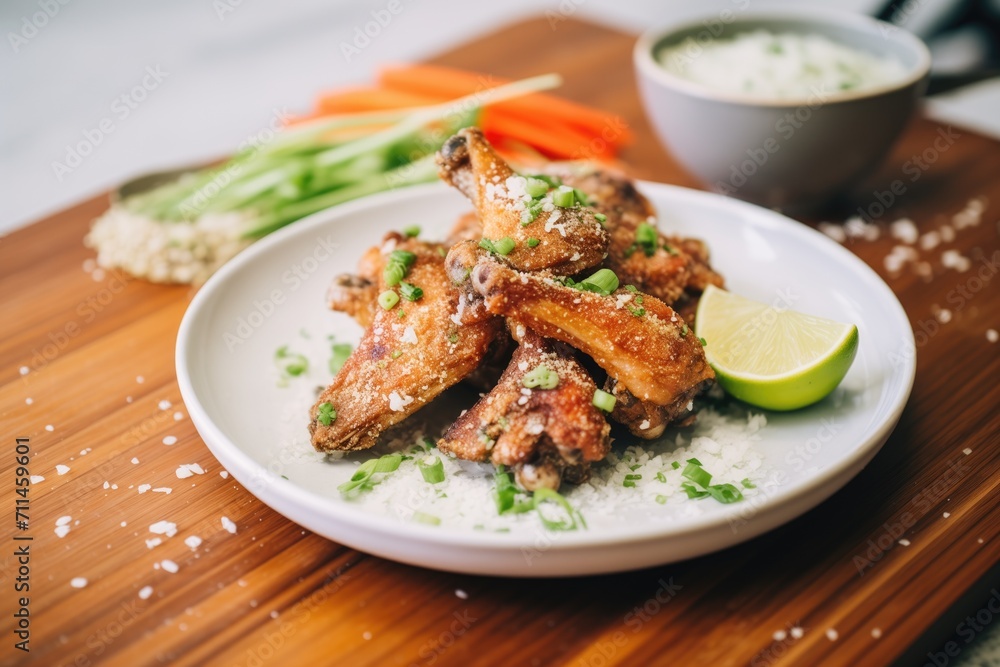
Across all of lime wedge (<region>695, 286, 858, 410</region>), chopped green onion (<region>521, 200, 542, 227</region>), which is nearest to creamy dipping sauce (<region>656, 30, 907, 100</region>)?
lime wedge (<region>695, 286, 858, 410</region>)

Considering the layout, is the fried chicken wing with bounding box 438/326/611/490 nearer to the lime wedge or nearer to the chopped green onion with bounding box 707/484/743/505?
the chopped green onion with bounding box 707/484/743/505

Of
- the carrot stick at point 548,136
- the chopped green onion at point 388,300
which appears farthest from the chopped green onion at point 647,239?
the carrot stick at point 548,136

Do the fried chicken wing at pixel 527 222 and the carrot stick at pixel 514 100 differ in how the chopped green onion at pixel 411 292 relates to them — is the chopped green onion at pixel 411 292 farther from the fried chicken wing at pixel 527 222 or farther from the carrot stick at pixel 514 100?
the carrot stick at pixel 514 100

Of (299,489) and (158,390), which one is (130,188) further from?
(299,489)

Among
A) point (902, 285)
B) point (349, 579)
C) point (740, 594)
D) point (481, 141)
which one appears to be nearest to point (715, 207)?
point (902, 285)
